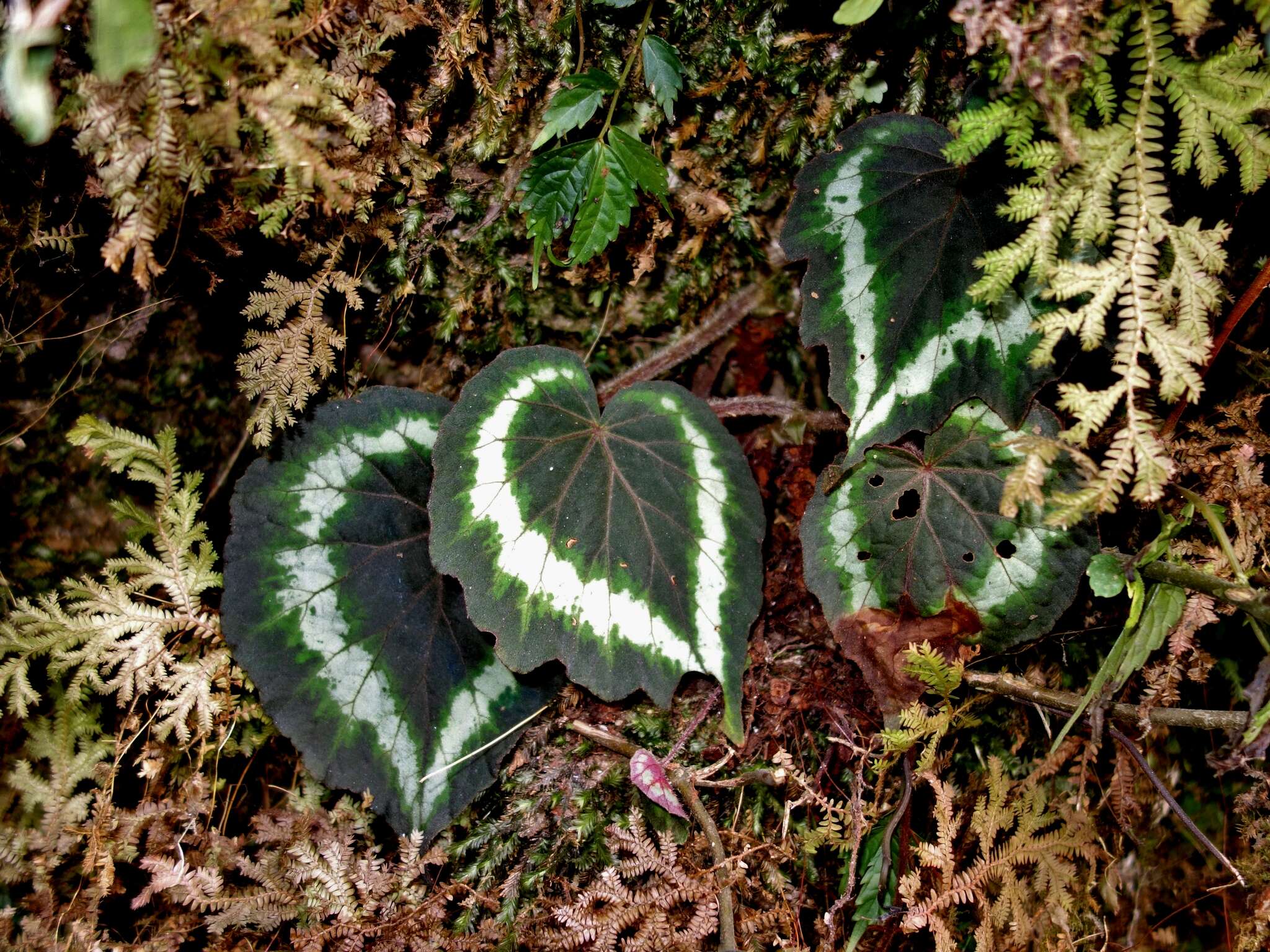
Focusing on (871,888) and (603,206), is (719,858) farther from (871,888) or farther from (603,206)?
(603,206)

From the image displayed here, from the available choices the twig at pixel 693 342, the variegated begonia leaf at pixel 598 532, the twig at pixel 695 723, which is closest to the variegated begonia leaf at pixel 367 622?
the variegated begonia leaf at pixel 598 532

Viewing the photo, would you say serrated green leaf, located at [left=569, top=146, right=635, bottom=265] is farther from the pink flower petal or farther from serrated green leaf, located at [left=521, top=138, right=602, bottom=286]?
the pink flower petal

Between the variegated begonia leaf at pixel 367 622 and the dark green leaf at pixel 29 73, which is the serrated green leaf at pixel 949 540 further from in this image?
the dark green leaf at pixel 29 73

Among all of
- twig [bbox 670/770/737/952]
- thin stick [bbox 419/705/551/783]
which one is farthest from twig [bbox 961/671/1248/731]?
thin stick [bbox 419/705/551/783]

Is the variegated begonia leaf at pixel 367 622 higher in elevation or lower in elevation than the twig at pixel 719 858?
higher

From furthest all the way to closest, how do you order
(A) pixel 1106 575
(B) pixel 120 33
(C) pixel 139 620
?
1. (C) pixel 139 620
2. (A) pixel 1106 575
3. (B) pixel 120 33

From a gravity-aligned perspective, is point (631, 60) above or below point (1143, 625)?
above

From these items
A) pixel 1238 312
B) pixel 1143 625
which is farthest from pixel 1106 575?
pixel 1238 312
